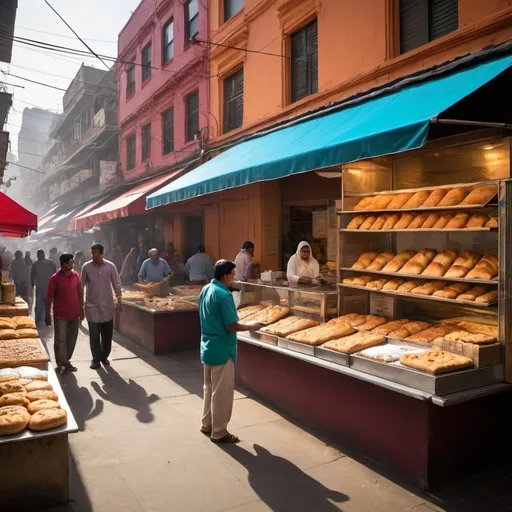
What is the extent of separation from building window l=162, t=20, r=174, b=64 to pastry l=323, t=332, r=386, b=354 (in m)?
14.0

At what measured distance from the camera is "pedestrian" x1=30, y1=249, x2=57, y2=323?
40.0 feet

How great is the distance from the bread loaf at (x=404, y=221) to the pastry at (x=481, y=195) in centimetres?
76

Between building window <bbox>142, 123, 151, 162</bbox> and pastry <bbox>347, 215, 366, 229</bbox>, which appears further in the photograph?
building window <bbox>142, 123, 151, 162</bbox>

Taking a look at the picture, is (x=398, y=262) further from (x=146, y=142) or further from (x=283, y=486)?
(x=146, y=142)

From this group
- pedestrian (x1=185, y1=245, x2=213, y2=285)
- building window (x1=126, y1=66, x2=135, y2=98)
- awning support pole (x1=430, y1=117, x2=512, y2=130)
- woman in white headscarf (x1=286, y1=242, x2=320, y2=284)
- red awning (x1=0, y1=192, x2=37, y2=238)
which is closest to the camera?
awning support pole (x1=430, y1=117, x2=512, y2=130)

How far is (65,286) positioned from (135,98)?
1398 centimetres

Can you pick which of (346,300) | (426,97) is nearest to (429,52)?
(426,97)

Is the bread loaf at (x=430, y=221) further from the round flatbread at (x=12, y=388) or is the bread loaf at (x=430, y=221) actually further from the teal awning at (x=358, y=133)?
the round flatbread at (x=12, y=388)

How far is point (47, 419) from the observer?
344 cm

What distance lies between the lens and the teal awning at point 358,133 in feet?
15.0

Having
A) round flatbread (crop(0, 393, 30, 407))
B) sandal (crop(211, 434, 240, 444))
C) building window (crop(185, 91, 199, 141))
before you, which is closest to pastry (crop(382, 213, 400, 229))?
sandal (crop(211, 434, 240, 444))

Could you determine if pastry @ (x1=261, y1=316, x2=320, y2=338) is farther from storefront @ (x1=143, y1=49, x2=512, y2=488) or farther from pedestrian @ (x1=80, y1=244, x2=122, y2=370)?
pedestrian @ (x1=80, y1=244, x2=122, y2=370)

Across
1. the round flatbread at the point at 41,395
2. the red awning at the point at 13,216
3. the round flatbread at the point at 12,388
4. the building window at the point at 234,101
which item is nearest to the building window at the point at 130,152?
the building window at the point at 234,101

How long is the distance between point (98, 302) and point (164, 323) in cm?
154
